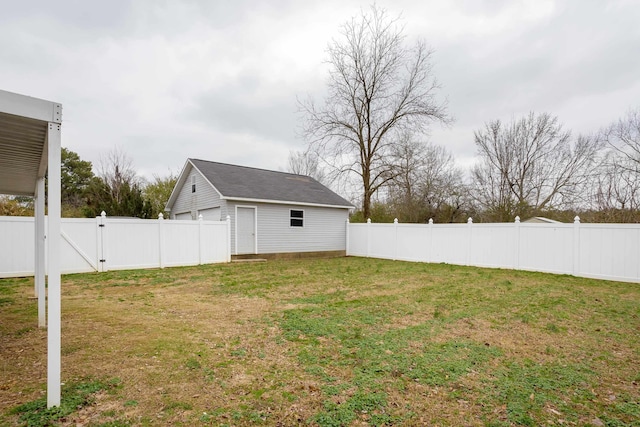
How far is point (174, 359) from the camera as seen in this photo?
324 centimetres

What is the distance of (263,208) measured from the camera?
13.8 metres

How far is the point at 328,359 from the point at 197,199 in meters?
12.9

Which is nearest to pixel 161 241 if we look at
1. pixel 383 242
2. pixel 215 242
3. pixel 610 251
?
pixel 215 242

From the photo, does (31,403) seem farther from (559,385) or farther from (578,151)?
(578,151)

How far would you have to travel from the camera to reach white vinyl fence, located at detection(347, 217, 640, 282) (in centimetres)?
835

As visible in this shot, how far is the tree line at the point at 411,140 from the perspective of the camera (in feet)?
57.9

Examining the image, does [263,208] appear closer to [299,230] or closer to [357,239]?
[299,230]

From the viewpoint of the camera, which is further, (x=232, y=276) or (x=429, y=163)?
(x=429, y=163)

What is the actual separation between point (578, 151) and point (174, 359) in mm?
23600

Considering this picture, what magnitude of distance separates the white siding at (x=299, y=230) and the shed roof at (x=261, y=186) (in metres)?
0.41

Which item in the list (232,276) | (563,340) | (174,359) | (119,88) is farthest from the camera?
(119,88)

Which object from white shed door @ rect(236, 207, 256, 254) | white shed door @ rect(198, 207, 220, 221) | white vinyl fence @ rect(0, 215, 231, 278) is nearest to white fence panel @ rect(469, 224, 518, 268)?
white shed door @ rect(236, 207, 256, 254)

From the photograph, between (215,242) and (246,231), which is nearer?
(215,242)

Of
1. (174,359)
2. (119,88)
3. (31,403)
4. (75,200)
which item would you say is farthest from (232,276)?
(75,200)
